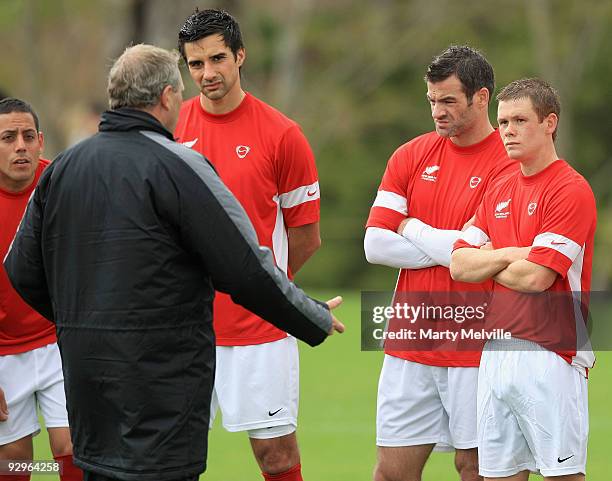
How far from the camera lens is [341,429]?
1073 centimetres

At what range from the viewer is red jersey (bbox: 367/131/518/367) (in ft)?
19.1

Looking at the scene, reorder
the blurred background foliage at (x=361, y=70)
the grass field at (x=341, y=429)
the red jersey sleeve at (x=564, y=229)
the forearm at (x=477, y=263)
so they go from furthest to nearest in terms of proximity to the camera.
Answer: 1. the blurred background foliage at (x=361, y=70)
2. the grass field at (x=341, y=429)
3. the forearm at (x=477, y=263)
4. the red jersey sleeve at (x=564, y=229)

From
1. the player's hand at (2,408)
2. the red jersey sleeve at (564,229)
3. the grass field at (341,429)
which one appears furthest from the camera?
the grass field at (341,429)

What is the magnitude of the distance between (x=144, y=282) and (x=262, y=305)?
44 centimetres

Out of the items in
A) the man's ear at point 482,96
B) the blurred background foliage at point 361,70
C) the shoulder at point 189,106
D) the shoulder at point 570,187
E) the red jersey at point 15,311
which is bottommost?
the red jersey at point 15,311

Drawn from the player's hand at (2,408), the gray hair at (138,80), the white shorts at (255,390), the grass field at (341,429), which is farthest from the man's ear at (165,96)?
the grass field at (341,429)

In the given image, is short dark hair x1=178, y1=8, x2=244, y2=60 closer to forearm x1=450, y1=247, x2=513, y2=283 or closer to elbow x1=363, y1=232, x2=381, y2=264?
elbow x1=363, y1=232, x2=381, y2=264

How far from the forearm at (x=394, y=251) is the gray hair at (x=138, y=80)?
169 centimetres

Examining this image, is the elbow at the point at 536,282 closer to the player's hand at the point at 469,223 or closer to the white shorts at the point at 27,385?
the player's hand at the point at 469,223

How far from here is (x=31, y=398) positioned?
627 centimetres

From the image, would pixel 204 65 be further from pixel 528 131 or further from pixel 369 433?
pixel 369 433

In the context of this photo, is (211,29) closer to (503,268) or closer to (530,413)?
(503,268)

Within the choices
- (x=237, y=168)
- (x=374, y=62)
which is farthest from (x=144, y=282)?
(x=374, y=62)

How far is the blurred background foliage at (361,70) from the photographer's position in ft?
96.2
